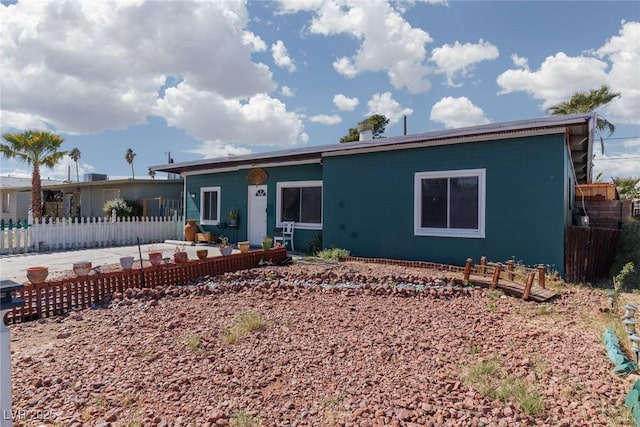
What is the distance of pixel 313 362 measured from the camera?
3203 millimetres

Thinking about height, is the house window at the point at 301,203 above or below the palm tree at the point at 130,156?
below

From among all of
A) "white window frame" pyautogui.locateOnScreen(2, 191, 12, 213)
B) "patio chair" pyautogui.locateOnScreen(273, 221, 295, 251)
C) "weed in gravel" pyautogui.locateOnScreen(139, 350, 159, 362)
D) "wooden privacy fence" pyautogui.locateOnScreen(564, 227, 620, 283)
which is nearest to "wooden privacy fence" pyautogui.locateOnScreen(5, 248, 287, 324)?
"weed in gravel" pyautogui.locateOnScreen(139, 350, 159, 362)

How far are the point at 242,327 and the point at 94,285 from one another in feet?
9.30

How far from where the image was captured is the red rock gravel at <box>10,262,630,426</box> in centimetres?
247

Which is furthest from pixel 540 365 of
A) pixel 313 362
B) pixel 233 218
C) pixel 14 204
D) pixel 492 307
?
pixel 14 204

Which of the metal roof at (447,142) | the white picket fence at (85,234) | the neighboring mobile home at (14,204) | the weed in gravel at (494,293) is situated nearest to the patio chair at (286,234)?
the metal roof at (447,142)

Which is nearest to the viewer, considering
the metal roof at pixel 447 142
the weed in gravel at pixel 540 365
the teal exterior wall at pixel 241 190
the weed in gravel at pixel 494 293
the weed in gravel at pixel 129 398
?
the weed in gravel at pixel 129 398

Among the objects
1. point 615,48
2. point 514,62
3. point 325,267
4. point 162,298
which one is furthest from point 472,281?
point 615,48

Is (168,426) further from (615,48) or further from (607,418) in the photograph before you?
(615,48)

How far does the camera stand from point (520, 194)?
7203mm

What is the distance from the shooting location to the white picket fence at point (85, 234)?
10750 millimetres

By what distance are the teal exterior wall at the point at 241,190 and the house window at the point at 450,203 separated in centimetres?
326

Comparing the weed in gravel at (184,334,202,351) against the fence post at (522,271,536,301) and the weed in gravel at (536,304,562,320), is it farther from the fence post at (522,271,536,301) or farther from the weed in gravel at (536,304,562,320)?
the fence post at (522,271,536,301)

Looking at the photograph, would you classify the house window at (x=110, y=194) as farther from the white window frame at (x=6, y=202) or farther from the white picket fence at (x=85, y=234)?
the white window frame at (x=6, y=202)
